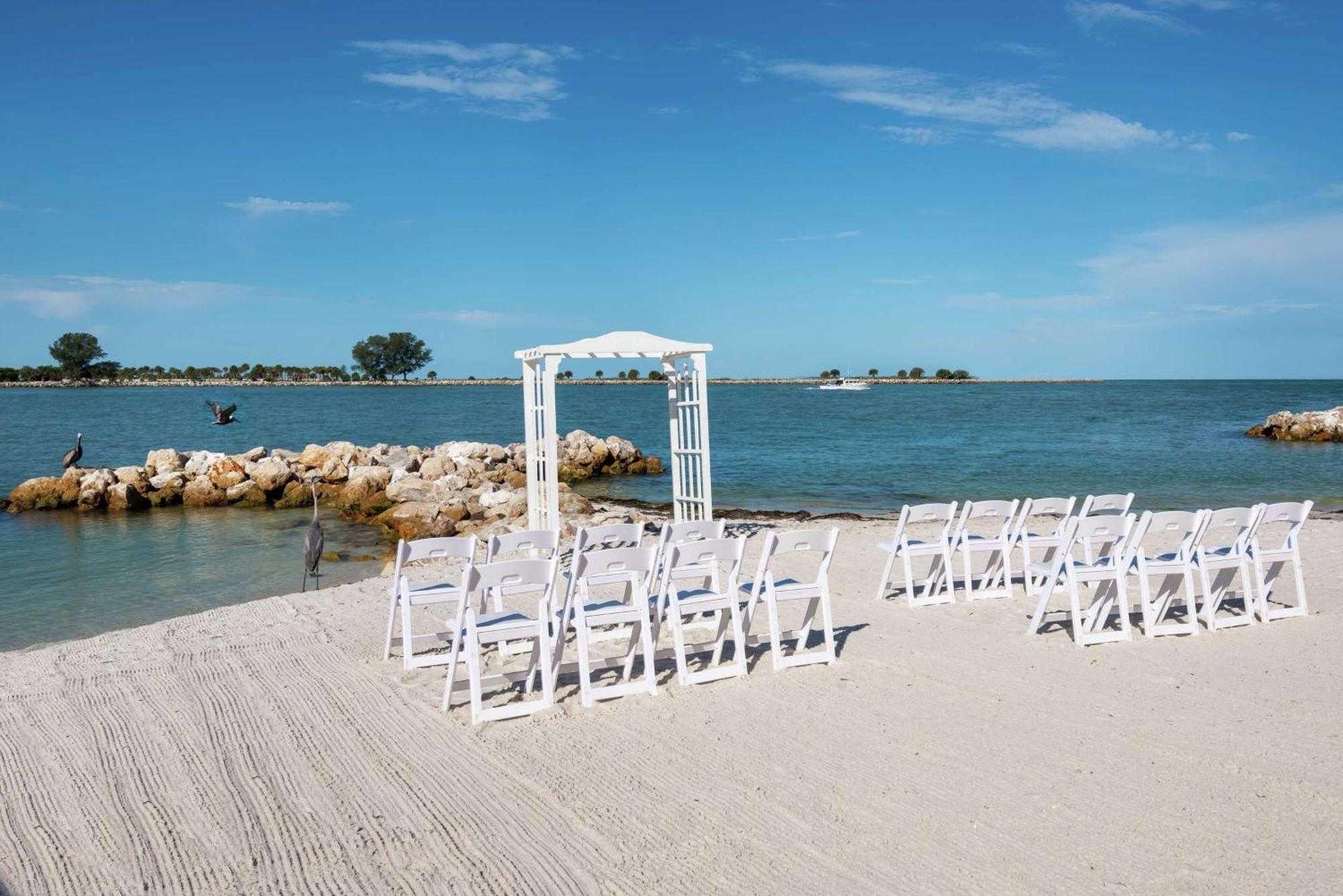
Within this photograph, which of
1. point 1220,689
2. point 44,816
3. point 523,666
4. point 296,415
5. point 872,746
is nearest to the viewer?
point 44,816

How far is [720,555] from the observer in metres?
6.32

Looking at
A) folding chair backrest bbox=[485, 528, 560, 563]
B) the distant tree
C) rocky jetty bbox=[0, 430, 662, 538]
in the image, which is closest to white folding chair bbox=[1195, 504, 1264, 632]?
folding chair backrest bbox=[485, 528, 560, 563]

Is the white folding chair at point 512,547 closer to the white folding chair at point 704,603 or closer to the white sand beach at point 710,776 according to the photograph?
the white sand beach at point 710,776

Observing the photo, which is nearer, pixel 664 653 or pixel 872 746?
pixel 872 746

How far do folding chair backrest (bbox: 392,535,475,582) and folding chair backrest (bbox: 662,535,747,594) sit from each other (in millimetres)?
1381

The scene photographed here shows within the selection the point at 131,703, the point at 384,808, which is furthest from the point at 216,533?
the point at 384,808

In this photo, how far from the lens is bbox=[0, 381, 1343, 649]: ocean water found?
42.9 ft

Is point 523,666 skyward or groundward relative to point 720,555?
groundward

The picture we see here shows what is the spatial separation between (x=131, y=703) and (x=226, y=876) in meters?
2.77

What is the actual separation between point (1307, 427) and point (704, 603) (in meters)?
38.9

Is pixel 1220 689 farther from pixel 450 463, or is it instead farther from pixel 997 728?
pixel 450 463

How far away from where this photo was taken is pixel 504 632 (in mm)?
5699

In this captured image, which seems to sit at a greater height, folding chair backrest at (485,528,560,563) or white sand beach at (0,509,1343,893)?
folding chair backrest at (485,528,560,563)

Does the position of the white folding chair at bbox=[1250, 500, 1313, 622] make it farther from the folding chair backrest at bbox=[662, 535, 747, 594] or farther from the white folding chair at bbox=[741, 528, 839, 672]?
the folding chair backrest at bbox=[662, 535, 747, 594]
